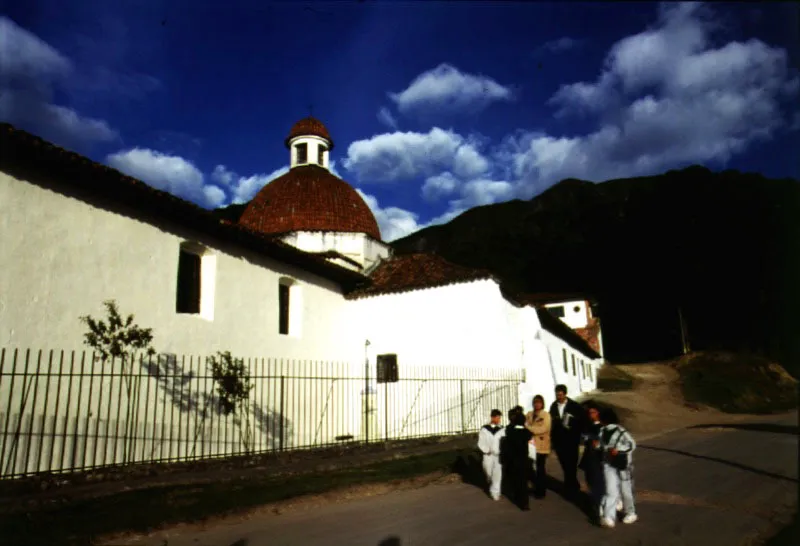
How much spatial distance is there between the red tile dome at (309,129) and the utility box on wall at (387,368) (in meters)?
12.2

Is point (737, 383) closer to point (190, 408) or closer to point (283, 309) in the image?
point (283, 309)

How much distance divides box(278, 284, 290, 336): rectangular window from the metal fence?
1037 millimetres

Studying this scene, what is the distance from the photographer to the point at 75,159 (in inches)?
398

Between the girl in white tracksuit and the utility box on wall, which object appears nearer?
the girl in white tracksuit

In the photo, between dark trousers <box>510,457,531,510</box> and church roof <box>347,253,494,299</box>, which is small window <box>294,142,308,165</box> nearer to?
church roof <box>347,253,494,299</box>

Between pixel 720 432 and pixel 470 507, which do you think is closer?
pixel 470 507

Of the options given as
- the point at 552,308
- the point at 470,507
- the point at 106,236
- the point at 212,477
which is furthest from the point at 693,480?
the point at 552,308

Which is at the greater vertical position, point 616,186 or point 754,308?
point 616,186

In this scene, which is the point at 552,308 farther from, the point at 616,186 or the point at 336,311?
the point at 616,186

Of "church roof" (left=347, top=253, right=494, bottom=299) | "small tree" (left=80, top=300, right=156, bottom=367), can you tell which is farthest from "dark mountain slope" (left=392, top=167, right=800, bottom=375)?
"small tree" (left=80, top=300, right=156, bottom=367)

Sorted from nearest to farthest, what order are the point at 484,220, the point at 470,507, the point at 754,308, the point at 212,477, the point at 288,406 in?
the point at 470,507 < the point at 212,477 < the point at 288,406 < the point at 754,308 < the point at 484,220

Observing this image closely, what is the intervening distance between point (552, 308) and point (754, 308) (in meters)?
14.0

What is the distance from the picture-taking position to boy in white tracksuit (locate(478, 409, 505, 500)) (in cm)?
799

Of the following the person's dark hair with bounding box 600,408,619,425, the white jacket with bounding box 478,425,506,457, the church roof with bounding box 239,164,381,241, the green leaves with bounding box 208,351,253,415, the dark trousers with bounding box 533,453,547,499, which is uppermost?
the church roof with bounding box 239,164,381,241
